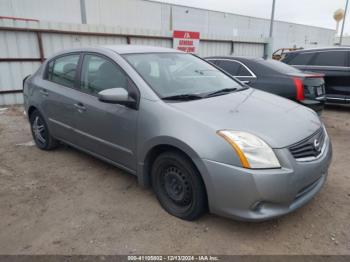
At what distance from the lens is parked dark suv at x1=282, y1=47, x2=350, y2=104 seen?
7262 millimetres

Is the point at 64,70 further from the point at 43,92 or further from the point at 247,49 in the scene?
the point at 247,49

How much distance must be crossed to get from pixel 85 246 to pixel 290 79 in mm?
4769

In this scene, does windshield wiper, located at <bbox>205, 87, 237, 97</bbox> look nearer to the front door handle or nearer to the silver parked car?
the silver parked car

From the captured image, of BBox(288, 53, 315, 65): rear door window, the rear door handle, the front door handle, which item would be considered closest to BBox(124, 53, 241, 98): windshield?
the front door handle

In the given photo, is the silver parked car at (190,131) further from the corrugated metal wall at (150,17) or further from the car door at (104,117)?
the corrugated metal wall at (150,17)

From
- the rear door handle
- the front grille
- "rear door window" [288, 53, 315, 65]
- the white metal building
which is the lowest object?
the front grille

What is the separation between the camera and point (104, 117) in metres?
3.25

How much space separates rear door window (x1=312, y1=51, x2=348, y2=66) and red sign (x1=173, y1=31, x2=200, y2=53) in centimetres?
507

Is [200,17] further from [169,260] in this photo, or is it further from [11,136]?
[169,260]

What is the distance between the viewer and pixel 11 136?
5551 millimetres

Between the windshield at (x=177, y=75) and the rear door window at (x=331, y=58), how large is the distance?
5065mm

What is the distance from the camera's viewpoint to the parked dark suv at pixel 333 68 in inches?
286

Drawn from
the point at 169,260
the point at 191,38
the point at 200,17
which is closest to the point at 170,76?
the point at 169,260

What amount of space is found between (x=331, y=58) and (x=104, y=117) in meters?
6.71
